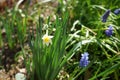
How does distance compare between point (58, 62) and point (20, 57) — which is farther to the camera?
point (20, 57)

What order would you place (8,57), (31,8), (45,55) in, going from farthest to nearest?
(31,8), (8,57), (45,55)

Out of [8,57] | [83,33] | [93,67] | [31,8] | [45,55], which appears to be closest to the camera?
[45,55]

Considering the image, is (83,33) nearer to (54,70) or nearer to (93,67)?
(93,67)

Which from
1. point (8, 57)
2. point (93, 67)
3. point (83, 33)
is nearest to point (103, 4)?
point (83, 33)

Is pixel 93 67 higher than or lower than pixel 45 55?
lower

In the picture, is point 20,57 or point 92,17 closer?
point 20,57

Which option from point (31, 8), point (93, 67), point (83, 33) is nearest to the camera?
point (93, 67)

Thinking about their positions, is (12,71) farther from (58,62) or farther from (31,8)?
(31,8)

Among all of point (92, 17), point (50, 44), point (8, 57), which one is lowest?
point (8, 57)

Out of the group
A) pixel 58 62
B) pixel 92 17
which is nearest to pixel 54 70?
pixel 58 62
